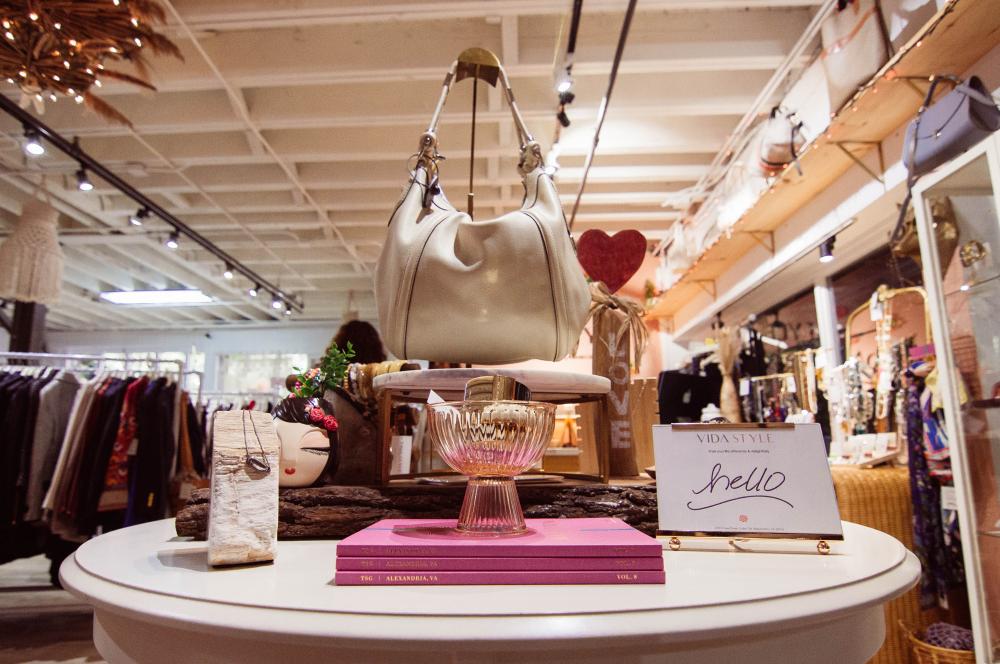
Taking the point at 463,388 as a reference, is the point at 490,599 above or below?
below

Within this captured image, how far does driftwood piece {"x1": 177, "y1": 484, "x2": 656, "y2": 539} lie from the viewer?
0.84 meters

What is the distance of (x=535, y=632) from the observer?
42 centimetres

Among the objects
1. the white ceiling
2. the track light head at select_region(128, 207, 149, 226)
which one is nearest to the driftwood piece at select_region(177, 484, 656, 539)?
the white ceiling

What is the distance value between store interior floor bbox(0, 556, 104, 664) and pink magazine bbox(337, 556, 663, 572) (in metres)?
2.97

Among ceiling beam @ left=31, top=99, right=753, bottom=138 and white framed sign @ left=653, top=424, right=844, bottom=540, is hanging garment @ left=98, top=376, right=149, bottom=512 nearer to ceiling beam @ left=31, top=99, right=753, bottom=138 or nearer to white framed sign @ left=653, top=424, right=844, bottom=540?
ceiling beam @ left=31, top=99, right=753, bottom=138

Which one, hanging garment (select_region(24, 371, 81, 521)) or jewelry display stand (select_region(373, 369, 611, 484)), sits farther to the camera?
hanging garment (select_region(24, 371, 81, 521))

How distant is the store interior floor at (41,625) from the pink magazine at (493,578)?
297 cm

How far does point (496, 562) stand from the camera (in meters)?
0.56

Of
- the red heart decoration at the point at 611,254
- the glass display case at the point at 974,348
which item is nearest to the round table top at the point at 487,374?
the red heart decoration at the point at 611,254

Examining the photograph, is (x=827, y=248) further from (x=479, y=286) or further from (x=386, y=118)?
(x=479, y=286)

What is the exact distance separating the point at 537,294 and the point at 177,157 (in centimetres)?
418

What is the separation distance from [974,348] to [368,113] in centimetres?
318

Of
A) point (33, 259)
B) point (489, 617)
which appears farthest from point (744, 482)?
point (33, 259)

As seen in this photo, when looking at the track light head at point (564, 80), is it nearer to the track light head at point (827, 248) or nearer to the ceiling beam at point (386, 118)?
the ceiling beam at point (386, 118)
